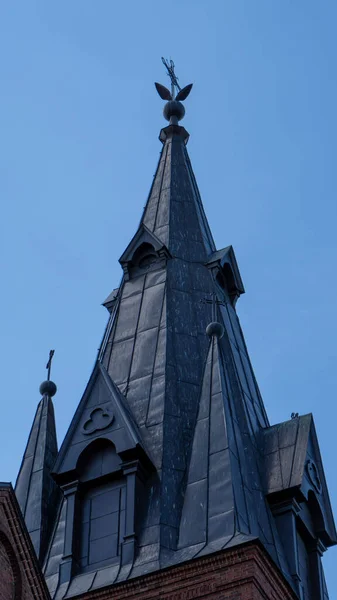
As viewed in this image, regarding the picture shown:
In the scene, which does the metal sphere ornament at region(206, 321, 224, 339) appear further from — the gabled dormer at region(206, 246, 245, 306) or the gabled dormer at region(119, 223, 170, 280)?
the gabled dormer at region(206, 246, 245, 306)

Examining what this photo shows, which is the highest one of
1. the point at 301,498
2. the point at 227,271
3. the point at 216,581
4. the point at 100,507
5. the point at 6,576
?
the point at 227,271

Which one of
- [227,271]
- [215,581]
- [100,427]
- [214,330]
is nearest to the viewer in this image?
[215,581]

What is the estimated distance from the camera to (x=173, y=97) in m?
42.2

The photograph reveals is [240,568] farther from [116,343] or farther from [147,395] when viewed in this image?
[116,343]

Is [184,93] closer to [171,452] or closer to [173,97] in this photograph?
[173,97]

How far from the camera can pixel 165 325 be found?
1315 inches

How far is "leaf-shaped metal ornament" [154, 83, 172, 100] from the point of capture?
139 ft

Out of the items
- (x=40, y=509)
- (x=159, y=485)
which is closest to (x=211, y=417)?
(x=159, y=485)

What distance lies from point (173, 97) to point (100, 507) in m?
14.9

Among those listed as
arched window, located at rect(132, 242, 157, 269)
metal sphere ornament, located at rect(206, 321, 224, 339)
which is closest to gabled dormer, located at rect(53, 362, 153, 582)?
metal sphere ornament, located at rect(206, 321, 224, 339)

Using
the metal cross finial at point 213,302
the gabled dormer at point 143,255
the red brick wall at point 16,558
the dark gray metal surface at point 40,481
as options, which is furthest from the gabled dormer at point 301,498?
the red brick wall at point 16,558

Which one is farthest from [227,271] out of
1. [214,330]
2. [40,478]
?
[40,478]

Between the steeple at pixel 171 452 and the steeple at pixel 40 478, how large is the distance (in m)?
0.11

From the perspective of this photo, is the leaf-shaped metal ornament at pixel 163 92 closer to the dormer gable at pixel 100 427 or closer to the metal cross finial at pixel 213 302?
the metal cross finial at pixel 213 302
